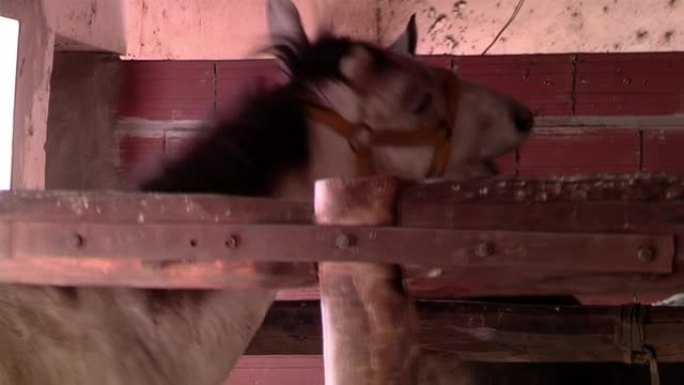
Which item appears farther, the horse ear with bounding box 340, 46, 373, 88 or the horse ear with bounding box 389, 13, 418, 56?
the horse ear with bounding box 389, 13, 418, 56

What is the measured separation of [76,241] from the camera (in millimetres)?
1244

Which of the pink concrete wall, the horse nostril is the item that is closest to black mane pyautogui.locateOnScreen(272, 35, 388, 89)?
the horse nostril

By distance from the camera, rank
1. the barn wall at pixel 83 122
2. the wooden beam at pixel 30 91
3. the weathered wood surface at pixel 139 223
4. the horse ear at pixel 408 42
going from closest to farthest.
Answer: the weathered wood surface at pixel 139 223
the horse ear at pixel 408 42
the wooden beam at pixel 30 91
the barn wall at pixel 83 122

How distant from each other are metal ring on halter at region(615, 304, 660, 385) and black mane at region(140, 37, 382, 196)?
0.71 m

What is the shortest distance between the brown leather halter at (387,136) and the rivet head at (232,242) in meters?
0.58

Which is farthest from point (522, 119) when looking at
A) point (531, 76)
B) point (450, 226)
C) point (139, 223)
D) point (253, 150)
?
point (531, 76)

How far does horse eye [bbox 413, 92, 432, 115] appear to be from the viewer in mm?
1890

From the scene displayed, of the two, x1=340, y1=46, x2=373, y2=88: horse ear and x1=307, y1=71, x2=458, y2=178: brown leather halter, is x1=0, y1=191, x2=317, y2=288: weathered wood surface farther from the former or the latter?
x1=340, y1=46, x2=373, y2=88: horse ear

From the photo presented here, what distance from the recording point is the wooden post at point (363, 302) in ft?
3.83

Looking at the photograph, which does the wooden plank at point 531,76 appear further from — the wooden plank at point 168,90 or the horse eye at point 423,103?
the horse eye at point 423,103

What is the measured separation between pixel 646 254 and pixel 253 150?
2.44ft

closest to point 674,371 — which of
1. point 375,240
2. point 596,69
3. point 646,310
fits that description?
point 646,310

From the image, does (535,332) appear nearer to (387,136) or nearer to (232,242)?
(387,136)

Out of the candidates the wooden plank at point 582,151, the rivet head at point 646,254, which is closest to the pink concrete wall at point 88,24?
the wooden plank at point 582,151
